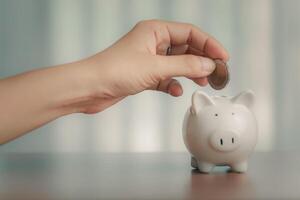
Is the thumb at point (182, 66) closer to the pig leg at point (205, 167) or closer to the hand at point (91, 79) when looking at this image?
the hand at point (91, 79)

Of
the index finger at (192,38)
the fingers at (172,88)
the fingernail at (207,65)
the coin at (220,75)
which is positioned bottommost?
the fingers at (172,88)

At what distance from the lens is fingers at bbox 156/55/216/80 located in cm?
89

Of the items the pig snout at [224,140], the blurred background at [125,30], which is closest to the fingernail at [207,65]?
the pig snout at [224,140]

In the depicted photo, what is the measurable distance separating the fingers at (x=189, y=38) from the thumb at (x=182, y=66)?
0.36 feet

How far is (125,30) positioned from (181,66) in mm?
1365

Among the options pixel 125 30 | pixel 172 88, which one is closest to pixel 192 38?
pixel 172 88

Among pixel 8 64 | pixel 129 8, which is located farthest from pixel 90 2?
pixel 8 64

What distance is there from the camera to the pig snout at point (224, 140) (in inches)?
32.8

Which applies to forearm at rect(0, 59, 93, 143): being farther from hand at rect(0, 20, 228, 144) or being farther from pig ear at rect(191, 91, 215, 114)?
pig ear at rect(191, 91, 215, 114)

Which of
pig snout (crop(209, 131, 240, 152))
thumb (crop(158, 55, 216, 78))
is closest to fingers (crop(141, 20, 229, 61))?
thumb (crop(158, 55, 216, 78))

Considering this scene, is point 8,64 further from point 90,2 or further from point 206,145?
point 206,145

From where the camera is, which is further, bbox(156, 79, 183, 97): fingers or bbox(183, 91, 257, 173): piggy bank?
Result: bbox(156, 79, 183, 97): fingers

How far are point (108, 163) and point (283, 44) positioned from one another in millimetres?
1359

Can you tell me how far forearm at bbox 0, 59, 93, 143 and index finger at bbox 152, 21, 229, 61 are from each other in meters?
0.21
